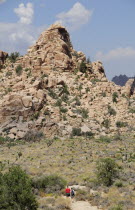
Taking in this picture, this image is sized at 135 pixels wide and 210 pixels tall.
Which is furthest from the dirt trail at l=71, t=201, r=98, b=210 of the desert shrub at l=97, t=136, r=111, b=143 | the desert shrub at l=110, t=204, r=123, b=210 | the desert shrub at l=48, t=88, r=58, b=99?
the desert shrub at l=48, t=88, r=58, b=99

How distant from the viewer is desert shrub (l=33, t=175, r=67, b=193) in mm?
22547

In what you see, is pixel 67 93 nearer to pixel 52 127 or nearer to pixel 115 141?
pixel 52 127

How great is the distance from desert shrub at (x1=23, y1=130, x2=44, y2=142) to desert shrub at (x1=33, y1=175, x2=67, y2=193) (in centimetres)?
1865

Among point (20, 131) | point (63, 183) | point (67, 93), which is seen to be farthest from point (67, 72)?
point (63, 183)

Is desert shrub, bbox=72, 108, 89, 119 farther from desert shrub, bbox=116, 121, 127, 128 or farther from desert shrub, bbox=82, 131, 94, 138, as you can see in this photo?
desert shrub, bbox=116, 121, 127, 128

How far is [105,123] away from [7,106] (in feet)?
56.0

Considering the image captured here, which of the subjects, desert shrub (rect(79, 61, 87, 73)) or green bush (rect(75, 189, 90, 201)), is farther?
desert shrub (rect(79, 61, 87, 73))

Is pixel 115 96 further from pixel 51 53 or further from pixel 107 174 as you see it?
pixel 107 174

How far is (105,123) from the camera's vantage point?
4844cm

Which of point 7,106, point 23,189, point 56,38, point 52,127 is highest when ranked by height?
→ point 56,38

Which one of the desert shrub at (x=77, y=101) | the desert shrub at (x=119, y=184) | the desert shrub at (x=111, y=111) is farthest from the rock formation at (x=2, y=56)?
the desert shrub at (x=119, y=184)

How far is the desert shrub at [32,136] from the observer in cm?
4270

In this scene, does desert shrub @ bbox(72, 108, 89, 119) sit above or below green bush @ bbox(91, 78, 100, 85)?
below

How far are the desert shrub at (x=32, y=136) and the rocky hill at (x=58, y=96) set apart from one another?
0.17 metres
